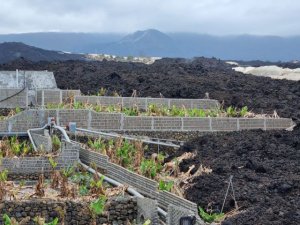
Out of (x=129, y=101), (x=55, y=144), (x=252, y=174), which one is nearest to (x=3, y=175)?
(x=55, y=144)

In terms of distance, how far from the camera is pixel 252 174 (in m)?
18.0

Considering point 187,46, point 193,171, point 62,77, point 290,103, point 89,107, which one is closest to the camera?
point 193,171

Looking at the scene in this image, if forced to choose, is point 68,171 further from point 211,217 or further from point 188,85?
point 188,85

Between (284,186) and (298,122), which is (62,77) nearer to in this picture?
(298,122)

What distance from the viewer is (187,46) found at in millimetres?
191625

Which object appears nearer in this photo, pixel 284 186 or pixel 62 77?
pixel 284 186

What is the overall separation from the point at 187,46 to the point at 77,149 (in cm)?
17303

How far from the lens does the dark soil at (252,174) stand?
48.2 ft

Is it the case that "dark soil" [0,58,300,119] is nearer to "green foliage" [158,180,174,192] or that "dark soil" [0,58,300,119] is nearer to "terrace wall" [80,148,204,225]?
"terrace wall" [80,148,204,225]

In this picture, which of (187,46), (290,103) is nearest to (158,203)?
(290,103)

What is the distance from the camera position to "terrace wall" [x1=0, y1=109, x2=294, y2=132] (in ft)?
76.6

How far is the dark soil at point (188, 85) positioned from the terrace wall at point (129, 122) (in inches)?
83.6

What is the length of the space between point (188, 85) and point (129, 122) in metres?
10.4

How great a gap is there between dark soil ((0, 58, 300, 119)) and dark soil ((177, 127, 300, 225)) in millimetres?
5510
